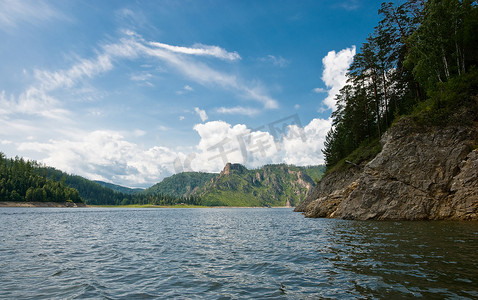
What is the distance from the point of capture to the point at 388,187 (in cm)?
4122

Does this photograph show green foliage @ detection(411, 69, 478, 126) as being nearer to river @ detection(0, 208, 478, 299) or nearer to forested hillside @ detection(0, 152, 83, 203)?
river @ detection(0, 208, 478, 299)

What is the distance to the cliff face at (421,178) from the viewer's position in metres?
34.3

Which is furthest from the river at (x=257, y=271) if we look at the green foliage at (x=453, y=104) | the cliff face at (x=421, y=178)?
the green foliage at (x=453, y=104)

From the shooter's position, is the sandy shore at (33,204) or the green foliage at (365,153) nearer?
the green foliage at (365,153)

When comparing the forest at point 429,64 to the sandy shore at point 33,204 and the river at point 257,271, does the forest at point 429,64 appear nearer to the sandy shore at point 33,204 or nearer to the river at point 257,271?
the river at point 257,271

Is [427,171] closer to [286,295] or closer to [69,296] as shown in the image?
[286,295]

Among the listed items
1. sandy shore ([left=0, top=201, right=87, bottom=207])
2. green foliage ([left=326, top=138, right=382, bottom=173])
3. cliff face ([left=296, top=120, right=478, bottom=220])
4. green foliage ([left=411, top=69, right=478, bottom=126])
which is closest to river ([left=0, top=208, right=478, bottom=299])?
cliff face ([left=296, top=120, right=478, bottom=220])

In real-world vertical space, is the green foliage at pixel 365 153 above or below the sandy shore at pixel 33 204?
above

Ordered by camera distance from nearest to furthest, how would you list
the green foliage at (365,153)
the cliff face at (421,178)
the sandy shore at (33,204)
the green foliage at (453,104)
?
the cliff face at (421,178), the green foliage at (453,104), the green foliage at (365,153), the sandy shore at (33,204)

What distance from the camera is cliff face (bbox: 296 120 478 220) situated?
34312 millimetres

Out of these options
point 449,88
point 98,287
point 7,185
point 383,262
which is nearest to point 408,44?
point 449,88

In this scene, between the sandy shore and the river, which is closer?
the river

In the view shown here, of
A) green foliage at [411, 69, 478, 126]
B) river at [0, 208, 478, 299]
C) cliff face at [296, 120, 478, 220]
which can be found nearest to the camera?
river at [0, 208, 478, 299]

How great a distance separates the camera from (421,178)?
1507 inches
